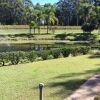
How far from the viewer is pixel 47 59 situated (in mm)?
25859

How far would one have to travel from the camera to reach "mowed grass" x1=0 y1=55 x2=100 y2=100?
1351cm

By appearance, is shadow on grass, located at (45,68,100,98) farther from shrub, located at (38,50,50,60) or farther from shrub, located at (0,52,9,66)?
shrub, located at (38,50,50,60)

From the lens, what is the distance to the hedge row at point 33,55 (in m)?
23.1

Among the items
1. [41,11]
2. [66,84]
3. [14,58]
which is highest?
[41,11]

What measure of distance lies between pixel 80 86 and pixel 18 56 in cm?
926

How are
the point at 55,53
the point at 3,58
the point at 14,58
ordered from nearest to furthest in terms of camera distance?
the point at 3,58 < the point at 14,58 < the point at 55,53

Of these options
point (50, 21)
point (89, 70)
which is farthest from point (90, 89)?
point (50, 21)

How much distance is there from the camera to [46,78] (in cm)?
1695

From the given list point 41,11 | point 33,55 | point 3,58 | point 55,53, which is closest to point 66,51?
point 55,53

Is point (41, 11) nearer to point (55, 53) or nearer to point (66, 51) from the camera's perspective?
point (66, 51)

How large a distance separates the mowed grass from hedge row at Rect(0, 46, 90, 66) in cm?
210

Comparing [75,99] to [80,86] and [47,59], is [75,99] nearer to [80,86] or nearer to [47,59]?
[80,86]

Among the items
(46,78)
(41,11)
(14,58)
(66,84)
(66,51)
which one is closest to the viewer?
(66,84)

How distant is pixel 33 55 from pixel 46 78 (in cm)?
755
